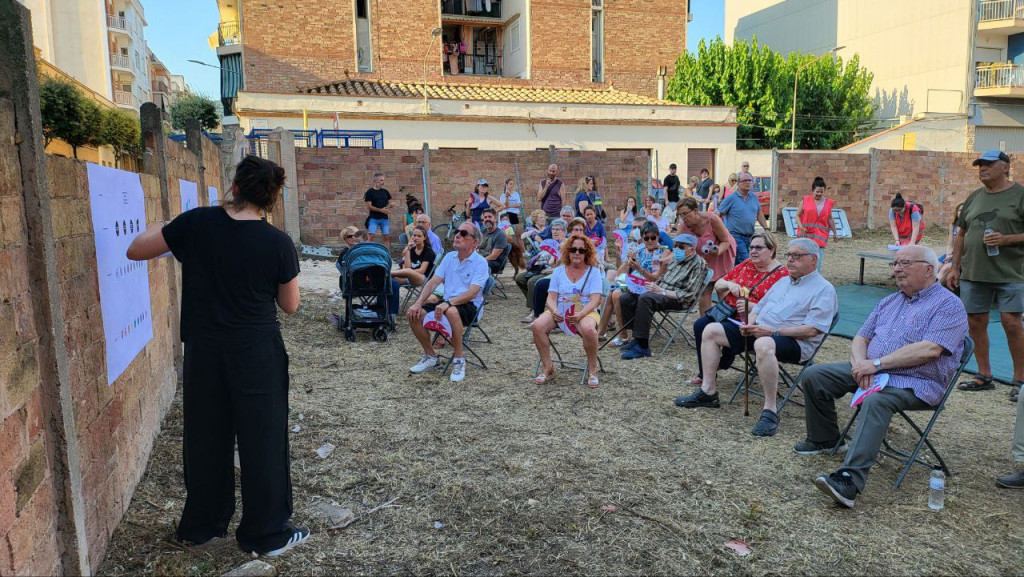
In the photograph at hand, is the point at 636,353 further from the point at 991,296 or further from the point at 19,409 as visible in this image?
the point at 19,409

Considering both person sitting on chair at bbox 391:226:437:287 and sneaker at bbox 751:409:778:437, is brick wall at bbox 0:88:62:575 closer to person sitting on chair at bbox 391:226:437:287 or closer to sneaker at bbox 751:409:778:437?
sneaker at bbox 751:409:778:437

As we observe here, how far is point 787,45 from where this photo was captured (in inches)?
1582

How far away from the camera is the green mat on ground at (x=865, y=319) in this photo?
625 centimetres

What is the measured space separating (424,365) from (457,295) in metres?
0.75

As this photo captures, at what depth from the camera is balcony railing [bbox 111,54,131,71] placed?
42.7m

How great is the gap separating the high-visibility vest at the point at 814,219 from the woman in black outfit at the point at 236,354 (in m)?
8.30

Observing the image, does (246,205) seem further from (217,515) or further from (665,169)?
(665,169)

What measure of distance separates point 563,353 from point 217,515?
4.41m

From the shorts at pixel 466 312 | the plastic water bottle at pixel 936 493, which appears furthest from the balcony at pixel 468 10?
the plastic water bottle at pixel 936 493

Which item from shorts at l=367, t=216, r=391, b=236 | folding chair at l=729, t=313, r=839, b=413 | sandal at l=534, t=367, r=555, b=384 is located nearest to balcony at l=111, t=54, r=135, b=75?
shorts at l=367, t=216, r=391, b=236

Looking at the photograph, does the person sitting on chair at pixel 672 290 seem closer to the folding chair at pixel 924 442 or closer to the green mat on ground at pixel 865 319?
the green mat on ground at pixel 865 319

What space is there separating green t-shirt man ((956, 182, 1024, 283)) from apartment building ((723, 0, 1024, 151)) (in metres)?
25.6

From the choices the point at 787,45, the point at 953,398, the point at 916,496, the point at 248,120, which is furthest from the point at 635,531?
the point at 787,45

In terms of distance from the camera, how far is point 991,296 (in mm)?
5422
